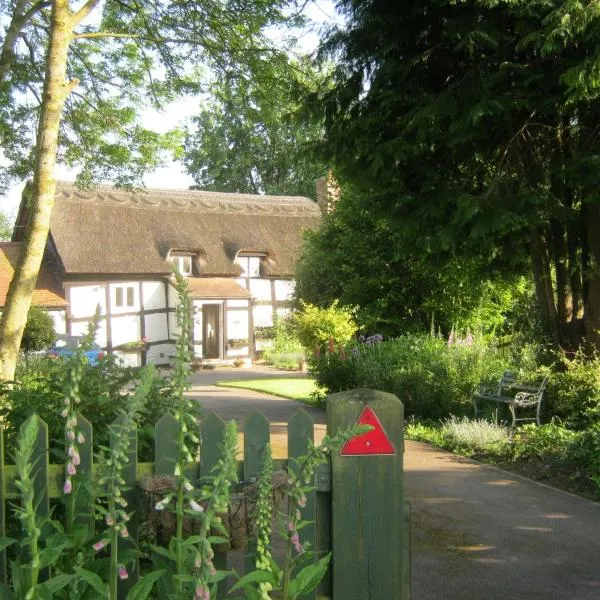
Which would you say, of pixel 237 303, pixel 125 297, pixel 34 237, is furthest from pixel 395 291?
pixel 125 297

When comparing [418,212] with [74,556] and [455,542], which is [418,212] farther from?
[74,556]

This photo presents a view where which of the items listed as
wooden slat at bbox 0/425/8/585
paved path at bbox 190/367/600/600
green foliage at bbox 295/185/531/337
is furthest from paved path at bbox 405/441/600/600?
green foliage at bbox 295/185/531/337

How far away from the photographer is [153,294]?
30453 millimetres

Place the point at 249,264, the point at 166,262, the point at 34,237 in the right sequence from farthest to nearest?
the point at 249,264
the point at 166,262
the point at 34,237

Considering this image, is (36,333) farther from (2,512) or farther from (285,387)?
(2,512)

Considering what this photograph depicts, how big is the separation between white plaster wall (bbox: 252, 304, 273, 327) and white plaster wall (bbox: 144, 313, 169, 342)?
4523 millimetres

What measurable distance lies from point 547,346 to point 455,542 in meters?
6.06

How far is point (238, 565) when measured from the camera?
493 cm

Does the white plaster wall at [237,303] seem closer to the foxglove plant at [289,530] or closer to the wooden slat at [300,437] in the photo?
the wooden slat at [300,437]

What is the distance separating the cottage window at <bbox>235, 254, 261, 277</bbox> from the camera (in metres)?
33.5

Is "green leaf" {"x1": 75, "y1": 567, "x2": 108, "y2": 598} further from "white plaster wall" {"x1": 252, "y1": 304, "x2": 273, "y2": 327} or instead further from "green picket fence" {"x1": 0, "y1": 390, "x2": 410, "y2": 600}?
"white plaster wall" {"x1": 252, "y1": 304, "x2": 273, "y2": 327}

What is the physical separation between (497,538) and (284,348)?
2534 cm

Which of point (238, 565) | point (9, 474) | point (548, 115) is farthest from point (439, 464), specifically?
point (9, 474)

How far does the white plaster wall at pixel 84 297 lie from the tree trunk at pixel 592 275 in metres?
21.2
